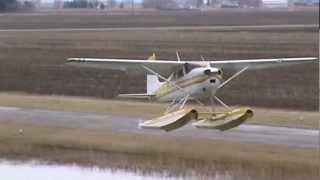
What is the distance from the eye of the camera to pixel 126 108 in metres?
24.7

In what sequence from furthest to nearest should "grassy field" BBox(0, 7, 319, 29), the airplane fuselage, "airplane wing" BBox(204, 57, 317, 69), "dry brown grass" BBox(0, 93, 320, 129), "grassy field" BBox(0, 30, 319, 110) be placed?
"grassy field" BBox(0, 7, 319, 29) < "grassy field" BBox(0, 30, 319, 110) < "dry brown grass" BBox(0, 93, 320, 129) < "airplane wing" BBox(204, 57, 317, 69) < the airplane fuselage

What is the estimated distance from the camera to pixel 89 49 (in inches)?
1948

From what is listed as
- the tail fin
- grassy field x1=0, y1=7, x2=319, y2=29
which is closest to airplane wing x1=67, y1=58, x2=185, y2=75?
the tail fin

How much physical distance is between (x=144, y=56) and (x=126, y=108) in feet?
Result: 62.9

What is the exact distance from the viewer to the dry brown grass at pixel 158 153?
1555 cm

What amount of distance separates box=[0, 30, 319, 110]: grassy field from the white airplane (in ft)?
14.5

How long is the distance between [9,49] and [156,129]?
110 ft

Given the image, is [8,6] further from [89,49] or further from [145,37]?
[89,49]

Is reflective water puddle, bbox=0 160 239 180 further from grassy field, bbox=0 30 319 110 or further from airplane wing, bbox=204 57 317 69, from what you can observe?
grassy field, bbox=0 30 319 110

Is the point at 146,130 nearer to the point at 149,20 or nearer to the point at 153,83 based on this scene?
the point at 153,83

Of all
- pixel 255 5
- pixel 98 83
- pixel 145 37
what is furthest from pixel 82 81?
pixel 255 5

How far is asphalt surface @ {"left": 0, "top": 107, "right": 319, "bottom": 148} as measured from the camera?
1870 centimetres

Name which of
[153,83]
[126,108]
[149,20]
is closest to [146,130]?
[153,83]

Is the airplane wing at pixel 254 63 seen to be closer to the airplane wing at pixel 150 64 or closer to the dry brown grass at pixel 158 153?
the airplane wing at pixel 150 64
